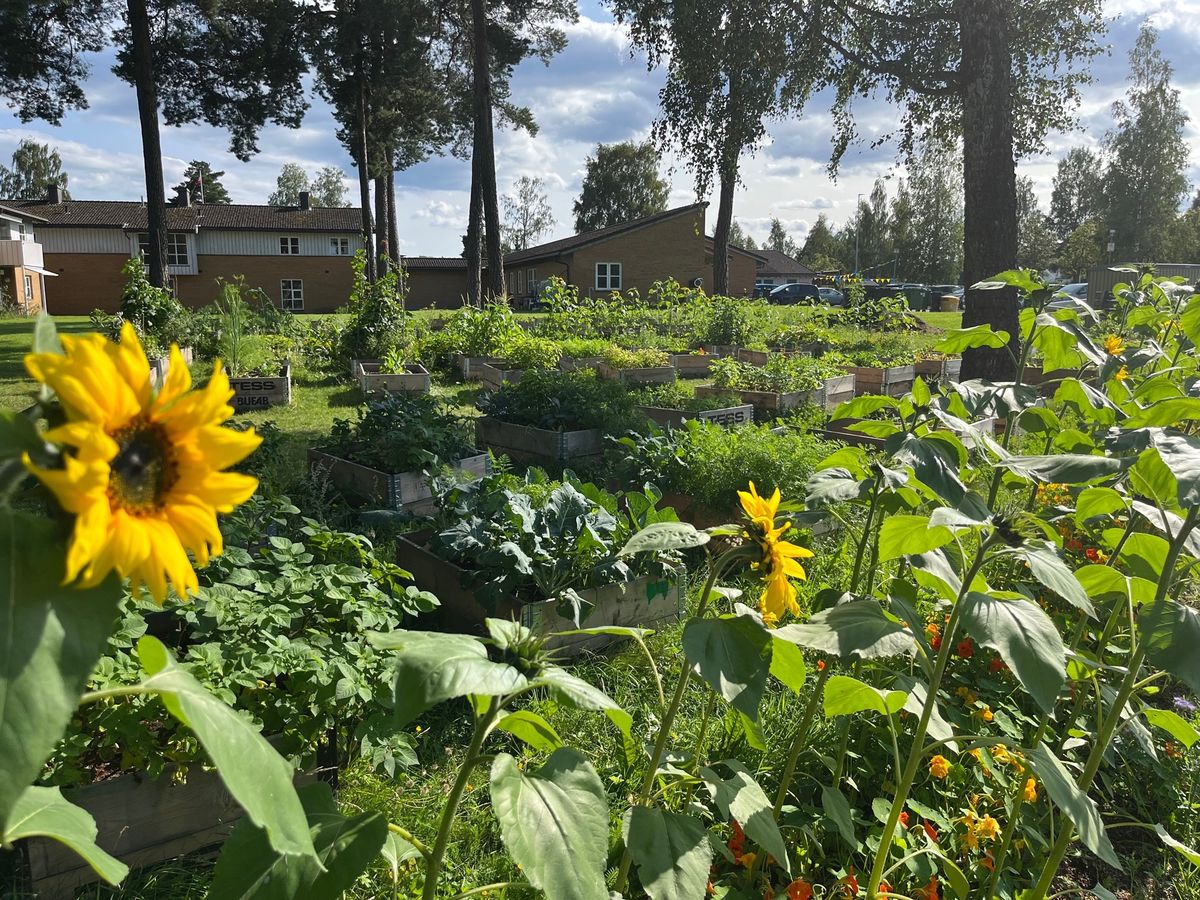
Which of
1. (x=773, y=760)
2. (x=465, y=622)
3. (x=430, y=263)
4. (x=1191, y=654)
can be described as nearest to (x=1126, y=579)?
(x=1191, y=654)

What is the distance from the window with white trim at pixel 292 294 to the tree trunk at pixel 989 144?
36.5 metres

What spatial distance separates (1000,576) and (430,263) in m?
44.0

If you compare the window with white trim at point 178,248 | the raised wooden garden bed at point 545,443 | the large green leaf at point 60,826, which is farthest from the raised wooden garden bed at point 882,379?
the window with white trim at point 178,248

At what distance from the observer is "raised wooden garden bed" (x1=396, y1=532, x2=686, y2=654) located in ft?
10.8

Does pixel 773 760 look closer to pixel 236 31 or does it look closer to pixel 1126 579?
pixel 1126 579

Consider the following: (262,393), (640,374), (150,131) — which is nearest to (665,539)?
(262,393)

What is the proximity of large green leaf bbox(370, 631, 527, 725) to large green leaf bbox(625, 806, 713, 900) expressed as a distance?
0.53 metres

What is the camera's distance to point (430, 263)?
44.5m

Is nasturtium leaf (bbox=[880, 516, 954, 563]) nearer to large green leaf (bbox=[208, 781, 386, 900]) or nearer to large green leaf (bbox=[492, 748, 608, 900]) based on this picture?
large green leaf (bbox=[492, 748, 608, 900])

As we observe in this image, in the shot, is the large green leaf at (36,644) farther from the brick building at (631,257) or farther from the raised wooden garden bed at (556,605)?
the brick building at (631,257)

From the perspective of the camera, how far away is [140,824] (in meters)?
2.11

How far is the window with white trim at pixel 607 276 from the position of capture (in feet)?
123

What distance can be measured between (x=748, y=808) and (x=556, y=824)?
643mm

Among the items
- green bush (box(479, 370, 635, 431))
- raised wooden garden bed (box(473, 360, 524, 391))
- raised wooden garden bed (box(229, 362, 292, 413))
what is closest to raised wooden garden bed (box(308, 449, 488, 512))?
green bush (box(479, 370, 635, 431))
